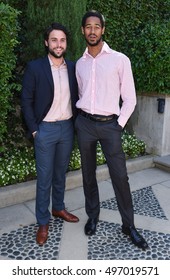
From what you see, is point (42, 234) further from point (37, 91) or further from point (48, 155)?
point (37, 91)

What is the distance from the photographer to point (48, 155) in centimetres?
306

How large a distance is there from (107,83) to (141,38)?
3012 millimetres

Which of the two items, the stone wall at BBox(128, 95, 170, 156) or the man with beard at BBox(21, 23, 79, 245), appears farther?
the stone wall at BBox(128, 95, 170, 156)

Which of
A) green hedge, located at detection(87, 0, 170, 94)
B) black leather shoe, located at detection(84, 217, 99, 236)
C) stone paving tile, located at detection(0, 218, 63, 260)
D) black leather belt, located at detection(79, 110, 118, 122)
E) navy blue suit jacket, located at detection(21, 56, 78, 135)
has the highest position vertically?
green hedge, located at detection(87, 0, 170, 94)

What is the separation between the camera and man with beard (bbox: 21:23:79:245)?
2920mm

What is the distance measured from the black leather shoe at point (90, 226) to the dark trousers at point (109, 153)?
0.37 meters

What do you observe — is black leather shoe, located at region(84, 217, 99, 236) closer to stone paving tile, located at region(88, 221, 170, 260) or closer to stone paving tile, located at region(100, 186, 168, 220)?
stone paving tile, located at region(88, 221, 170, 260)

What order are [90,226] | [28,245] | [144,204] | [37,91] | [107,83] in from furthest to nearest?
[144,204] < [90,226] < [28,245] < [37,91] < [107,83]

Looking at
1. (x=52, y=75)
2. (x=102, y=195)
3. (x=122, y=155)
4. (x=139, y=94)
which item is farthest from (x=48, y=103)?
(x=139, y=94)

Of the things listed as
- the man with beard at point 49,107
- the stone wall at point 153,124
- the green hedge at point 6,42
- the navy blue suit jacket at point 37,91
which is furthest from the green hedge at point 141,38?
the navy blue suit jacket at point 37,91

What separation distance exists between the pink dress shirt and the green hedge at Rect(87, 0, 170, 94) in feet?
8.10

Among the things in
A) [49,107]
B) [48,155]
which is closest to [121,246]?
[48,155]

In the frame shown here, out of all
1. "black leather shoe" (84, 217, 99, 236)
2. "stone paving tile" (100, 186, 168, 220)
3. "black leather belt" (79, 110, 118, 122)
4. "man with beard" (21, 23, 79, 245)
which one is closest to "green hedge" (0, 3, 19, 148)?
"man with beard" (21, 23, 79, 245)
